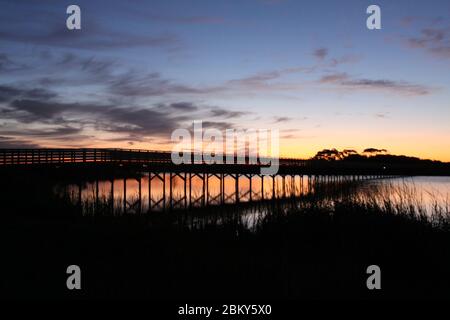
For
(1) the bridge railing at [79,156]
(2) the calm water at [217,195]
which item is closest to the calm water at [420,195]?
(2) the calm water at [217,195]

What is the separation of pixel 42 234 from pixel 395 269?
31.6 feet

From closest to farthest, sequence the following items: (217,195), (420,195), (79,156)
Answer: (79,156), (420,195), (217,195)

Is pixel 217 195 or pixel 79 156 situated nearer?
pixel 79 156

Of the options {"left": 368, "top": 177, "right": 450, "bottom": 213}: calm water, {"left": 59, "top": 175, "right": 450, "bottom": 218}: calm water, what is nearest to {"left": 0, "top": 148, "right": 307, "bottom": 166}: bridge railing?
{"left": 59, "top": 175, "right": 450, "bottom": 218}: calm water

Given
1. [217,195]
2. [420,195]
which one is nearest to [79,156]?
[217,195]

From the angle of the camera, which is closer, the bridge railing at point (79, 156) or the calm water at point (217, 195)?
the calm water at point (217, 195)

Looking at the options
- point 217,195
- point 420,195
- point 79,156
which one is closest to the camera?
point 79,156

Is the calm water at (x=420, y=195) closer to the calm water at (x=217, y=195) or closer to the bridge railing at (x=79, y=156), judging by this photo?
the calm water at (x=217, y=195)

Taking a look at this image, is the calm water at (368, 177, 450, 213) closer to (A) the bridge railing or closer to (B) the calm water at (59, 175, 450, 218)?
(B) the calm water at (59, 175, 450, 218)

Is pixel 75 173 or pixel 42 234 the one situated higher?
pixel 75 173

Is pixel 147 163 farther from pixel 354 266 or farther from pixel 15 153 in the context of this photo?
pixel 354 266

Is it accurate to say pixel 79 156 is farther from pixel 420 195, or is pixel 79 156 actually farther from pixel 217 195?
pixel 420 195
